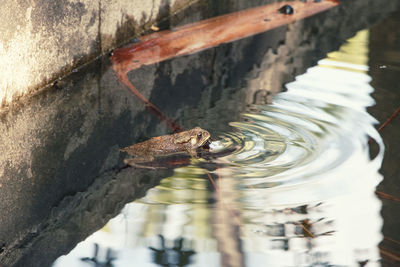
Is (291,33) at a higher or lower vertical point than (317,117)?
higher

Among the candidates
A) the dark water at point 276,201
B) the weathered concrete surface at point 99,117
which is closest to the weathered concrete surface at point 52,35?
the weathered concrete surface at point 99,117

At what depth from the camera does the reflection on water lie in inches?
101

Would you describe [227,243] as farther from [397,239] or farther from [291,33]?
[291,33]

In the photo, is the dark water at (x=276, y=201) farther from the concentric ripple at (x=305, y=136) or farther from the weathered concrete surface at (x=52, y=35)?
the weathered concrete surface at (x=52, y=35)

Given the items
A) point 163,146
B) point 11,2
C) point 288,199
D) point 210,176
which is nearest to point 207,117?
point 163,146

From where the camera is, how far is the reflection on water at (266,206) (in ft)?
8.45

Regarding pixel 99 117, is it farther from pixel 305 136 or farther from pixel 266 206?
pixel 266 206

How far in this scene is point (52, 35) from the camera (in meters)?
4.43

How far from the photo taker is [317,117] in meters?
3.95

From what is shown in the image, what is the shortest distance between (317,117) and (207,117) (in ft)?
2.23

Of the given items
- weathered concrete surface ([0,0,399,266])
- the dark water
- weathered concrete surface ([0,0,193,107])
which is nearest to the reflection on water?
the dark water

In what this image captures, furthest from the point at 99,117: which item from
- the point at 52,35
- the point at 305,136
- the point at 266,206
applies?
the point at 266,206

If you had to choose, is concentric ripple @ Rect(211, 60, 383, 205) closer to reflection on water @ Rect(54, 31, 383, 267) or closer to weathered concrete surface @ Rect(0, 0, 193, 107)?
reflection on water @ Rect(54, 31, 383, 267)

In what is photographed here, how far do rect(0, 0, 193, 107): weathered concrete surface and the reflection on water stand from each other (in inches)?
56.7
